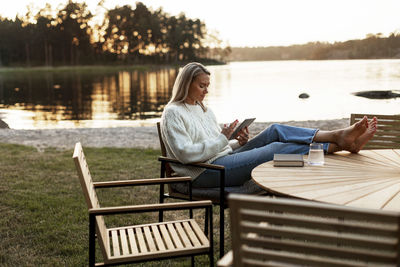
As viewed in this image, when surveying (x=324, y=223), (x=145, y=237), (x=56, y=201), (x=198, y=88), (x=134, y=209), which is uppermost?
(x=198, y=88)

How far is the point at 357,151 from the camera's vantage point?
3.22 meters

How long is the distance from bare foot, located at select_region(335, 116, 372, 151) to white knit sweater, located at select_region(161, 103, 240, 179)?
0.85 meters

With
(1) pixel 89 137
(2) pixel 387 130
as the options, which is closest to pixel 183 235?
(2) pixel 387 130

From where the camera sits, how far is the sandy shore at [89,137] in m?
9.11

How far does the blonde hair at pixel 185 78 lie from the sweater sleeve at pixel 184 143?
26 centimetres

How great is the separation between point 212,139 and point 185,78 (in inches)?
21.3

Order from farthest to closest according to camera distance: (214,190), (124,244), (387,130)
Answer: (387,130)
(214,190)
(124,244)

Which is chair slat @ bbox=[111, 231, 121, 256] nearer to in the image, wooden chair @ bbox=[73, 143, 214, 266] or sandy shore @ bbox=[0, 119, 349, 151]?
wooden chair @ bbox=[73, 143, 214, 266]

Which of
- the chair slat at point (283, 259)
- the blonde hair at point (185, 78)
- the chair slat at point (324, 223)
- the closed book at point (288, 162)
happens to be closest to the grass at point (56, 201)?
the closed book at point (288, 162)

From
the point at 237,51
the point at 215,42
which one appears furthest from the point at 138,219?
the point at 237,51

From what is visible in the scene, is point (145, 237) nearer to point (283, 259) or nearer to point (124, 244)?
point (124, 244)

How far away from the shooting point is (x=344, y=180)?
98.3 inches

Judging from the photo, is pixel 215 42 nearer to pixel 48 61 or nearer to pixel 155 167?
pixel 48 61

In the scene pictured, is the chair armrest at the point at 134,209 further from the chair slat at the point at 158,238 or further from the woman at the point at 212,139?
the woman at the point at 212,139
